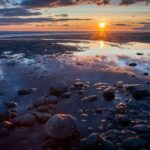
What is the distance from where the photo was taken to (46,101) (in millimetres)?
14578

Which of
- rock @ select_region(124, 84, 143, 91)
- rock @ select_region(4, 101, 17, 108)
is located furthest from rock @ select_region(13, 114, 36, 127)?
rock @ select_region(124, 84, 143, 91)

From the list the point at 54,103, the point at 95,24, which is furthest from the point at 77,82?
the point at 95,24

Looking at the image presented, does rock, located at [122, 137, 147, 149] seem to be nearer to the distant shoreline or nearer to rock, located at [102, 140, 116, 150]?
rock, located at [102, 140, 116, 150]

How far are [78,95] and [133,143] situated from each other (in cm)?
479

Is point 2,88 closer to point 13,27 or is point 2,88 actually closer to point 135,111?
point 135,111

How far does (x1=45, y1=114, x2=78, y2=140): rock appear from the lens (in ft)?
37.6

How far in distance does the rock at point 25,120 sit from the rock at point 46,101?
145cm

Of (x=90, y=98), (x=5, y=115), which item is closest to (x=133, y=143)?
(x=90, y=98)

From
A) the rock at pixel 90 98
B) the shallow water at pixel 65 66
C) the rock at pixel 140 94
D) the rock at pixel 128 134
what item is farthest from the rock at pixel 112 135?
the shallow water at pixel 65 66

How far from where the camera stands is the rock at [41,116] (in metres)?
12.9

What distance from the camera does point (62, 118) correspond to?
38.4 feet

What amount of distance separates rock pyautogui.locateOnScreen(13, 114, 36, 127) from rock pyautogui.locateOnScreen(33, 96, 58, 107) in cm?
145

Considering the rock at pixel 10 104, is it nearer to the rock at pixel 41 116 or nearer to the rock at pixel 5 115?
the rock at pixel 5 115

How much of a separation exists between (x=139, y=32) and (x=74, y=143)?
26534mm
